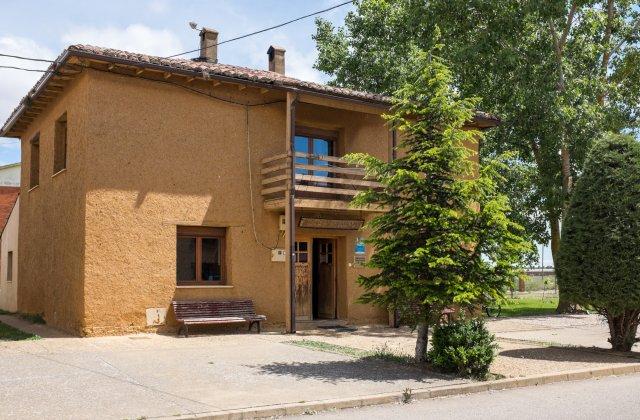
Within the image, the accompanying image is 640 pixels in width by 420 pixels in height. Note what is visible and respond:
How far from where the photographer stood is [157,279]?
1455 cm

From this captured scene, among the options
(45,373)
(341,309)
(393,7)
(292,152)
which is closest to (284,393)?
(45,373)

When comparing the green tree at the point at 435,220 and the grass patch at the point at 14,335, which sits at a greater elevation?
the green tree at the point at 435,220

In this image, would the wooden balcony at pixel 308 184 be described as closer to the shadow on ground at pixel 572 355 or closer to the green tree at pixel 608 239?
the green tree at pixel 608 239

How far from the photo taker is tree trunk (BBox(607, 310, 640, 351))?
41.7 feet

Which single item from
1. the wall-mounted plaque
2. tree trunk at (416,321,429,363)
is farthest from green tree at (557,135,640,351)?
the wall-mounted plaque

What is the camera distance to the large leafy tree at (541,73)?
2217 cm

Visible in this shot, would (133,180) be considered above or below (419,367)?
above

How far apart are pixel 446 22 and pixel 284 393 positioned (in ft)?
59.8

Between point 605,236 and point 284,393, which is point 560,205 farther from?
point 284,393

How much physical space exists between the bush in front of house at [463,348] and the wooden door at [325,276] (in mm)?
7656

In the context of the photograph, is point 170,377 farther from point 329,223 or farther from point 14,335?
point 329,223

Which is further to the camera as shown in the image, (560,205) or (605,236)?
(560,205)

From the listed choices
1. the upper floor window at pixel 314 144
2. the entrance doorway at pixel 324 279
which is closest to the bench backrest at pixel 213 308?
the entrance doorway at pixel 324 279

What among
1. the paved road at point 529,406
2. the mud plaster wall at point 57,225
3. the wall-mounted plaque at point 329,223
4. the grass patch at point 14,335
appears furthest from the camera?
the wall-mounted plaque at point 329,223
